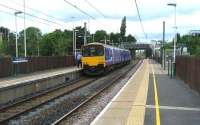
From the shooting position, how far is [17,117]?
1611cm

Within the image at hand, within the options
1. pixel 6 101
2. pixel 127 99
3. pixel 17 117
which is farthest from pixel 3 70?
pixel 17 117

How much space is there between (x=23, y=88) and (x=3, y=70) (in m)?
15.3

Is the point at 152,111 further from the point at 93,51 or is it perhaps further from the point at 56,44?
the point at 56,44

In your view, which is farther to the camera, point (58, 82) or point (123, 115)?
point (58, 82)

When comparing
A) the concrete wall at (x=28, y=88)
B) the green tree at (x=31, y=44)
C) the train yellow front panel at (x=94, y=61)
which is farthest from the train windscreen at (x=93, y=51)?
the green tree at (x=31, y=44)

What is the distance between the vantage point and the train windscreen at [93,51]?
42625mm

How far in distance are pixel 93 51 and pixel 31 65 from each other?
289 inches

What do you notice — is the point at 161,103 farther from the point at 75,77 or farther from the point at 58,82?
the point at 75,77

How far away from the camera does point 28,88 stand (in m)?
25.5

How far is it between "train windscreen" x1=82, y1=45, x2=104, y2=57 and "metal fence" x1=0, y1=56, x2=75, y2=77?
19.7ft

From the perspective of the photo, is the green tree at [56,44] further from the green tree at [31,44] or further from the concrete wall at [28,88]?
the concrete wall at [28,88]

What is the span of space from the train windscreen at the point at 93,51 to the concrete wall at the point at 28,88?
22.4ft

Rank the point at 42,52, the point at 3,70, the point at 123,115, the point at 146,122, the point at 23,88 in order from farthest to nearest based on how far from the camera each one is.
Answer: the point at 42,52 → the point at 3,70 → the point at 23,88 → the point at 123,115 → the point at 146,122

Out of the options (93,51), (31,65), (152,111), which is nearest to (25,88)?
(152,111)
